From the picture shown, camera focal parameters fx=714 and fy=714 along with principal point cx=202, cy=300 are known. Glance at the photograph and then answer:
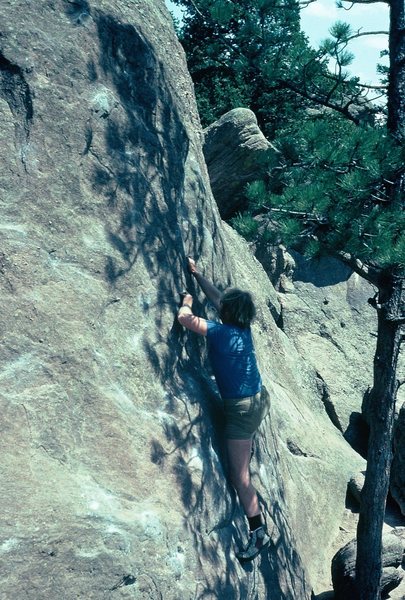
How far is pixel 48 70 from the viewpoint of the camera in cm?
492

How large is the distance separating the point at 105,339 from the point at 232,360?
0.97m

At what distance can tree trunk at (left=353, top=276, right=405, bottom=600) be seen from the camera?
21.5 feet

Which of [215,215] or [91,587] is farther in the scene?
[215,215]

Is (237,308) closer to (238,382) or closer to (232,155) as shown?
(238,382)

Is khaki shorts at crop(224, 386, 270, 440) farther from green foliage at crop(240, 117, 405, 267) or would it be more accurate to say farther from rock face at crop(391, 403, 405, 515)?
rock face at crop(391, 403, 405, 515)

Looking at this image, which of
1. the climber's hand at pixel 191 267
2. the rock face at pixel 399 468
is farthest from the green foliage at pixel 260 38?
the rock face at pixel 399 468

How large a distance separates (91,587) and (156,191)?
9.41ft

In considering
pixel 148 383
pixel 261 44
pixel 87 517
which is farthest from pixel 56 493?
pixel 261 44

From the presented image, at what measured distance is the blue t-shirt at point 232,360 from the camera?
5102 mm

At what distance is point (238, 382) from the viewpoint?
16.9ft

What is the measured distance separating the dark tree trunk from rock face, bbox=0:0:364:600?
33.0 inches

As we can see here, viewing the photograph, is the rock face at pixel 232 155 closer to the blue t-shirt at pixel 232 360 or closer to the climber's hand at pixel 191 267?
the climber's hand at pixel 191 267

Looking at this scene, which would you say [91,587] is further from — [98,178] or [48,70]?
[48,70]

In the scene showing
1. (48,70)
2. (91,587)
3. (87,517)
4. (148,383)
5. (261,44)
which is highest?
(261,44)
